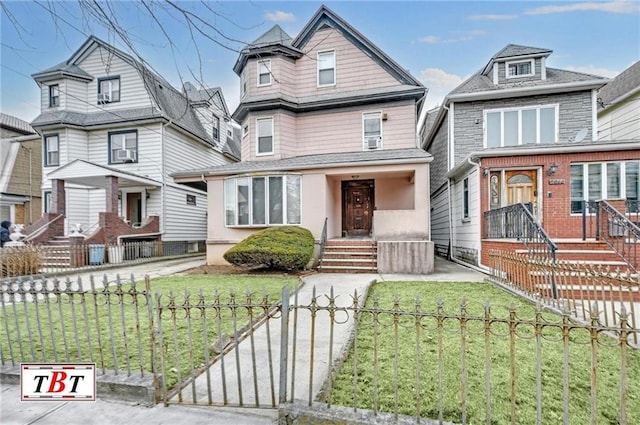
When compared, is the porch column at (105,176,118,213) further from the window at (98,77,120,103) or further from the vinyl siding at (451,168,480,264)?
the vinyl siding at (451,168,480,264)

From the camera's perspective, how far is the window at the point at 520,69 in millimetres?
12755

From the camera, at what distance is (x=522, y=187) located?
408 inches

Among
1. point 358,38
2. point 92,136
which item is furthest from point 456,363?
point 92,136

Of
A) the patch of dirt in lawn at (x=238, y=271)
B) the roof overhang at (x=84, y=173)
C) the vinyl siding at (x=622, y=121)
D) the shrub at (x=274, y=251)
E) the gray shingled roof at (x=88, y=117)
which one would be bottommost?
the patch of dirt in lawn at (x=238, y=271)

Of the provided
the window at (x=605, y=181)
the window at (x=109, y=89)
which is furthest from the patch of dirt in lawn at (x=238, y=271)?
the window at (x=109, y=89)

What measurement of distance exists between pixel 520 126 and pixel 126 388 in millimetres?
14340

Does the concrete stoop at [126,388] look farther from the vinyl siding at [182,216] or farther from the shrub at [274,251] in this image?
the vinyl siding at [182,216]

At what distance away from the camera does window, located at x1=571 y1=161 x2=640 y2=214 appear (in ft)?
31.4

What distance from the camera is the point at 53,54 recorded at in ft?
11.4

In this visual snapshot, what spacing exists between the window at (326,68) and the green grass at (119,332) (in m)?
9.88

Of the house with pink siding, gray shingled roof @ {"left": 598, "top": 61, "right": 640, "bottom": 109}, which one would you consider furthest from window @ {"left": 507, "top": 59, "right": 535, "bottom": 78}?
Result: gray shingled roof @ {"left": 598, "top": 61, "right": 640, "bottom": 109}

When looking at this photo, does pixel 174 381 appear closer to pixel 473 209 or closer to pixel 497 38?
pixel 473 209

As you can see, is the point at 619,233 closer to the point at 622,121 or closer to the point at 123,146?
the point at 622,121

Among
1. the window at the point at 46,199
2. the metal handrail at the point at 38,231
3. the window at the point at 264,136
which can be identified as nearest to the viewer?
the metal handrail at the point at 38,231
